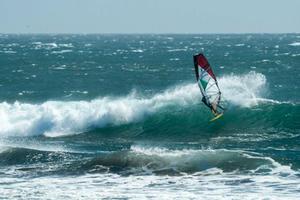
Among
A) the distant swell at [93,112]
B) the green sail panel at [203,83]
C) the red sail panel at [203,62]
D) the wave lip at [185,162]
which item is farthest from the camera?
the distant swell at [93,112]

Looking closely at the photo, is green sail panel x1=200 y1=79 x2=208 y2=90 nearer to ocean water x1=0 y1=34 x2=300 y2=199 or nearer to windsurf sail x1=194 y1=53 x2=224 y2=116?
windsurf sail x1=194 y1=53 x2=224 y2=116

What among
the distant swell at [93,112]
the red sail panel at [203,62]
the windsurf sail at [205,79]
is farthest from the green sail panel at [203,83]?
the distant swell at [93,112]

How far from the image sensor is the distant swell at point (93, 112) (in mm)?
33031

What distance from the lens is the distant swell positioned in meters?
33.0

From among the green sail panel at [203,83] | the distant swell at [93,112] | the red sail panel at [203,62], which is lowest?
the distant swell at [93,112]

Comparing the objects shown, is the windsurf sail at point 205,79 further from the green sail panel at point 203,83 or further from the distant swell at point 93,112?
the distant swell at point 93,112

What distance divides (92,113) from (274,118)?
9.20 metres

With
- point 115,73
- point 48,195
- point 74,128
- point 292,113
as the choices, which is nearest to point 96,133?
point 74,128

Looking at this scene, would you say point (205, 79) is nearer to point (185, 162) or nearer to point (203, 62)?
point (203, 62)

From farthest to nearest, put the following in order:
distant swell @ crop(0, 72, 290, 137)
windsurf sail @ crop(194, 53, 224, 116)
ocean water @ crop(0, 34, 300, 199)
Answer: distant swell @ crop(0, 72, 290, 137) < windsurf sail @ crop(194, 53, 224, 116) < ocean water @ crop(0, 34, 300, 199)

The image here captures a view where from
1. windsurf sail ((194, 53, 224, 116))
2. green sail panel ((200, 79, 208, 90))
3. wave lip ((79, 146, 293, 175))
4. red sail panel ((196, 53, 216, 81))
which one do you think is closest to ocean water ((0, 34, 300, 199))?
wave lip ((79, 146, 293, 175))

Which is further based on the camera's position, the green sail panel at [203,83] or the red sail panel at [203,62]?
the green sail panel at [203,83]

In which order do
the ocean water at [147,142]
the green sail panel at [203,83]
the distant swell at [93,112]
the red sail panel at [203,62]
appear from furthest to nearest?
the distant swell at [93,112] < the green sail panel at [203,83] < the red sail panel at [203,62] < the ocean water at [147,142]

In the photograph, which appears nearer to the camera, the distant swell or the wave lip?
the wave lip
